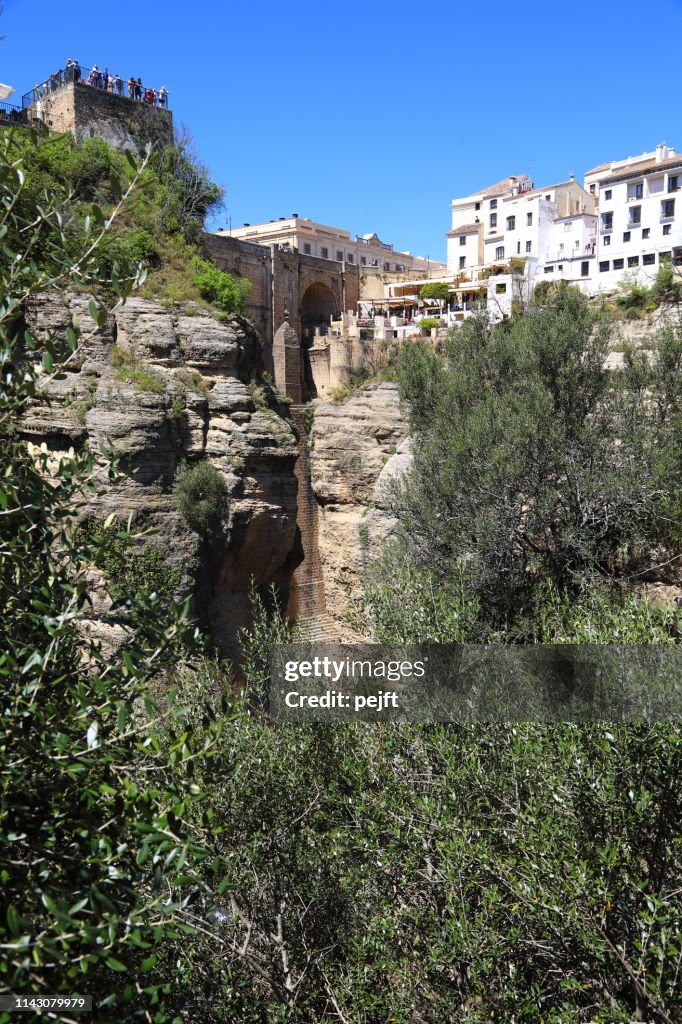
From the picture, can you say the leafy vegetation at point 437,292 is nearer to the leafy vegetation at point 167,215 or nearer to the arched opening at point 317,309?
the arched opening at point 317,309

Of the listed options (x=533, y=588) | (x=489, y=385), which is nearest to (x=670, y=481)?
(x=533, y=588)

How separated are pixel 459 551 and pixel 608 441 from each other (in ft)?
9.85

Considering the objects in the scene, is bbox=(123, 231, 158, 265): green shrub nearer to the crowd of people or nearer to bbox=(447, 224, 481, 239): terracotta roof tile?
the crowd of people

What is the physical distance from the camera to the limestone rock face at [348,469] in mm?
21156

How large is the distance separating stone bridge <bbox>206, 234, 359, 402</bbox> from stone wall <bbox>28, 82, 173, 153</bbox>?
3792mm

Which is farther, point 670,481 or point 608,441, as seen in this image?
point 608,441

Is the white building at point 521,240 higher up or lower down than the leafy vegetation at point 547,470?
higher up

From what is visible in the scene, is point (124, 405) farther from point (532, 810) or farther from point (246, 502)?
point (532, 810)

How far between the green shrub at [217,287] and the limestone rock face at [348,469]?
405 centimetres

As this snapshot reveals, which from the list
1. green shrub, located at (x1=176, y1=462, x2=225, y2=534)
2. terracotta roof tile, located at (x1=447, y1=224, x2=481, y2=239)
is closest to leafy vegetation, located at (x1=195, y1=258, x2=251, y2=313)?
green shrub, located at (x1=176, y1=462, x2=225, y2=534)

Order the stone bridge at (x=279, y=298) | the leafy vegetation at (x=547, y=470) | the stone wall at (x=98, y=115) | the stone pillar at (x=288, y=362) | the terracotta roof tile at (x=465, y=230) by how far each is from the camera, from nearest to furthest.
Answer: the leafy vegetation at (x=547, y=470)
the stone wall at (x=98, y=115)
the stone bridge at (x=279, y=298)
the stone pillar at (x=288, y=362)
the terracotta roof tile at (x=465, y=230)

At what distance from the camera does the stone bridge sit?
26.8 metres

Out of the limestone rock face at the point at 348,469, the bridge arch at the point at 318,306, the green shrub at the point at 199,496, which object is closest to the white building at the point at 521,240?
the bridge arch at the point at 318,306

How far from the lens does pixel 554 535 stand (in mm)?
12266
